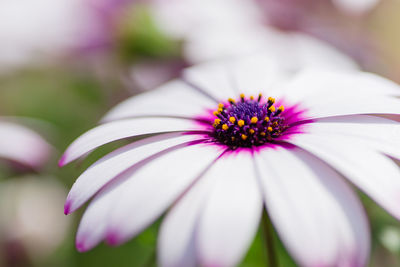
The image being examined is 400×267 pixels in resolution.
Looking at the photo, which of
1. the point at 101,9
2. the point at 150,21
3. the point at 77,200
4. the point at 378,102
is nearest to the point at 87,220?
the point at 77,200

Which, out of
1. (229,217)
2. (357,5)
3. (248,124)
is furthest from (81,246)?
(357,5)

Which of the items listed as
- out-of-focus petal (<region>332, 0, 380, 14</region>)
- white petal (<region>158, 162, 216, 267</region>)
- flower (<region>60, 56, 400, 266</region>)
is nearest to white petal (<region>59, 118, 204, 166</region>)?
flower (<region>60, 56, 400, 266</region>)

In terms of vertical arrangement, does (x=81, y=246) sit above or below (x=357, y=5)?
below

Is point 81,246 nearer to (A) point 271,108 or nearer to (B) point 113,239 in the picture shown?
(B) point 113,239

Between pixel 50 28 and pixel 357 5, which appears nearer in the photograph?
pixel 357 5

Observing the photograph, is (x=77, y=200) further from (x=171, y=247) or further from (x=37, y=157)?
(x=37, y=157)

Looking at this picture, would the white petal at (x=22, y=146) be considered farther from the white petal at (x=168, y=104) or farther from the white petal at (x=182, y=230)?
the white petal at (x=182, y=230)

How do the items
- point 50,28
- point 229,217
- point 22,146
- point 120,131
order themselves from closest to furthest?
point 229,217 < point 120,131 < point 22,146 < point 50,28
